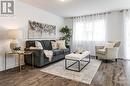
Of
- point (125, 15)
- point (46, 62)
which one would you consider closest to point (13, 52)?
point (46, 62)

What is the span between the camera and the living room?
2.76 m

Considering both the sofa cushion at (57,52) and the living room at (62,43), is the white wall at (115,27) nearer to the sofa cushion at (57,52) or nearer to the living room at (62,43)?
the living room at (62,43)

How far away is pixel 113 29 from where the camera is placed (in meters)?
5.29

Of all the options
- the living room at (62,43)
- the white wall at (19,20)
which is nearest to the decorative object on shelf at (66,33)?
the living room at (62,43)

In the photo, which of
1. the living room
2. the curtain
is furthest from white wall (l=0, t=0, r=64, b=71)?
the curtain

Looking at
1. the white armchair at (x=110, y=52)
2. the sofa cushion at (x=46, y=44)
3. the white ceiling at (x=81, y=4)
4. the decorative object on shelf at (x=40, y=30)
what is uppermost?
the white ceiling at (x=81, y=4)

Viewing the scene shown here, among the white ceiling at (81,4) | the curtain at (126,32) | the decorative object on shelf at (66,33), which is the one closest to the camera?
the white ceiling at (81,4)

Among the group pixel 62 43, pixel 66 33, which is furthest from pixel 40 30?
pixel 66 33

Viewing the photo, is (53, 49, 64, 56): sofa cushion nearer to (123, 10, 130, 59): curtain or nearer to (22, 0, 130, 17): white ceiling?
(22, 0, 130, 17): white ceiling

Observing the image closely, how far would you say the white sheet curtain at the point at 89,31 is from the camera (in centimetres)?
550

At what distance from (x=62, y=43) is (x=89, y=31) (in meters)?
1.83

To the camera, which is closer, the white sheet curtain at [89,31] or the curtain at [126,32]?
the curtain at [126,32]

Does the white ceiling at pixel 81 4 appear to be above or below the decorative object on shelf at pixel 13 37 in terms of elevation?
above

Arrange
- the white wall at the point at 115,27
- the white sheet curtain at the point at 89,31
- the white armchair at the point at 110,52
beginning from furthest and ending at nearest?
the white sheet curtain at the point at 89,31 < the white wall at the point at 115,27 < the white armchair at the point at 110,52
